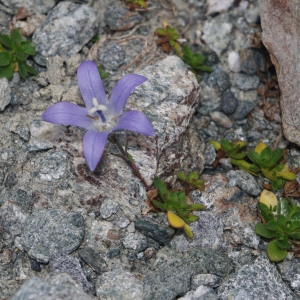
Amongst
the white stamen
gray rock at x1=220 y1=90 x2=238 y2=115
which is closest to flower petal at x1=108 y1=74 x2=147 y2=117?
the white stamen

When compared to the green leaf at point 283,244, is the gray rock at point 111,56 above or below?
above

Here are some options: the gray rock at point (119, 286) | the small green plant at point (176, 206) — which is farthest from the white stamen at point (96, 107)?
the gray rock at point (119, 286)

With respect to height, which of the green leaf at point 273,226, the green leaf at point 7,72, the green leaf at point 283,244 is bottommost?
the green leaf at point 283,244

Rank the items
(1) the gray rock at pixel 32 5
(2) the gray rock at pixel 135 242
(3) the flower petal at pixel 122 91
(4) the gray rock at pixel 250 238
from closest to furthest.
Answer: (3) the flower petal at pixel 122 91, (2) the gray rock at pixel 135 242, (4) the gray rock at pixel 250 238, (1) the gray rock at pixel 32 5

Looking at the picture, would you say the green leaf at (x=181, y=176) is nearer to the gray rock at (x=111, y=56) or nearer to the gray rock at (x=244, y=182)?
the gray rock at (x=244, y=182)

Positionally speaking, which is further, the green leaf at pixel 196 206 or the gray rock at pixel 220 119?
the gray rock at pixel 220 119

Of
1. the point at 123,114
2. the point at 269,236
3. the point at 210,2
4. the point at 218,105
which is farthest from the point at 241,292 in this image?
the point at 210,2
